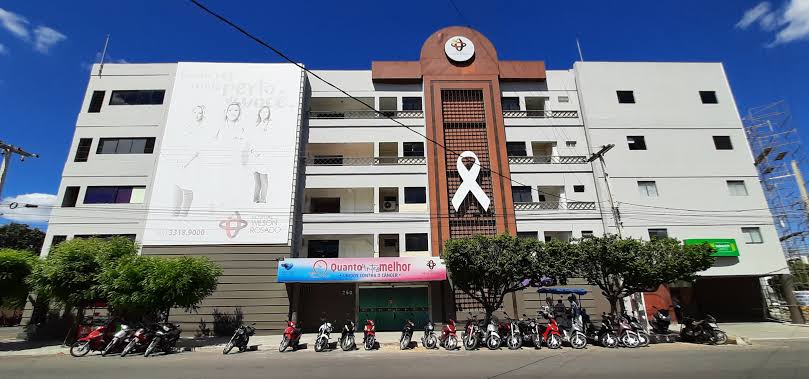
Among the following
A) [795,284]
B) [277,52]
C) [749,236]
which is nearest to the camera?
[277,52]

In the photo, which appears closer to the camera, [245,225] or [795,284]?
[245,225]

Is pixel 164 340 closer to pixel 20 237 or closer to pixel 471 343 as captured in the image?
pixel 471 343

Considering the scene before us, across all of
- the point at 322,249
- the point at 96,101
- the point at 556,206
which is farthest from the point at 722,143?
the point at 96,101

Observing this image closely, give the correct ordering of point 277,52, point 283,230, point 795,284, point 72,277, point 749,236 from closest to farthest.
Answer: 1. point 277,52
2. point 72,277
3. point 283,230
4. point 749,236
5. point 795,284

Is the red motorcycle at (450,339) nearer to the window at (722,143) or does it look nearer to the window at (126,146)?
the window at (126,146)

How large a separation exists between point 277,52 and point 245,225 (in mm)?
15066

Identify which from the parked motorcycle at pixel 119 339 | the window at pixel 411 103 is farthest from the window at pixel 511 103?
the parked motorcycle at pixel 119 339

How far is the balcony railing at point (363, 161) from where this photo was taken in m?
23.1

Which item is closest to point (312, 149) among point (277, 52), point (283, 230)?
point (283, 230)

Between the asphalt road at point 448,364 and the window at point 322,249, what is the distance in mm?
8393

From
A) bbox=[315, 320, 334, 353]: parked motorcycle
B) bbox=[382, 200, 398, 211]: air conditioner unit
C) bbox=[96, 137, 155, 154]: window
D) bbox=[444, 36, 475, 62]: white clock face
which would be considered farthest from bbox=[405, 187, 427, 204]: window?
bbox=[96, 137, 155, 154]: window

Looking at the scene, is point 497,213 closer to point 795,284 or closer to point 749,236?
point 749,236

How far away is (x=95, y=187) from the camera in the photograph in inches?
848

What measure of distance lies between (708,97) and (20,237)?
2381 inches
